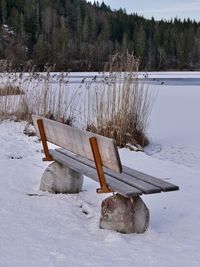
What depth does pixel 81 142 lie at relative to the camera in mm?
3783


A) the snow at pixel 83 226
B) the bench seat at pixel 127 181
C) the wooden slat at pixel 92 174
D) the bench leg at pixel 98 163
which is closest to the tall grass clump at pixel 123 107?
the snow at pixel 83 226

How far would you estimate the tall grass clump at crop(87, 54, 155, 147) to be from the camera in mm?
7922

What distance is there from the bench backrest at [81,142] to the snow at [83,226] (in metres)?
0.53

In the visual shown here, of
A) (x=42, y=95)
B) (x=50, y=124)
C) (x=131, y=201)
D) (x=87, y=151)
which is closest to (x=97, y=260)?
(x=131, y=201)

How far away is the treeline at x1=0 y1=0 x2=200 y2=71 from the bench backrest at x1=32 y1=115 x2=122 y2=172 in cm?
6201

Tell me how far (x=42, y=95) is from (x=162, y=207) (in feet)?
18.4

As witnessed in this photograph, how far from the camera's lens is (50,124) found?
14.8 ft

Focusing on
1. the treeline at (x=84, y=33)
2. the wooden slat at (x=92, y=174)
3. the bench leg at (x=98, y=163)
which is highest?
the treeline at (x=84, y=33)

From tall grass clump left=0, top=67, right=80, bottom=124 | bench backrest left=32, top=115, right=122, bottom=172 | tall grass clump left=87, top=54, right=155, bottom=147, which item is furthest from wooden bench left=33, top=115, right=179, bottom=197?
tall grass clump left=0, top=67, right=80, bottom=124

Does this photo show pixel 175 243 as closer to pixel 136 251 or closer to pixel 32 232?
pixel 136 251

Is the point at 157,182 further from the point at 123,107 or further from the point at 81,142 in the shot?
the point at 123,107

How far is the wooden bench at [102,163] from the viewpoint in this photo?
11.1ft

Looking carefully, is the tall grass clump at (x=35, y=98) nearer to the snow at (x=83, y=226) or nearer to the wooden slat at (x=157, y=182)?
the snow at (x=83, y=226)

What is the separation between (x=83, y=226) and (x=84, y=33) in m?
84.5
